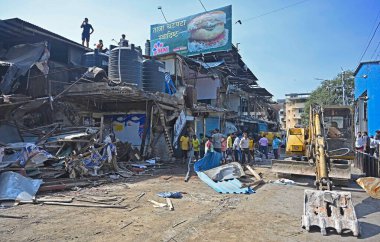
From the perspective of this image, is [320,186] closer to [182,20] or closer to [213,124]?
[213,124]

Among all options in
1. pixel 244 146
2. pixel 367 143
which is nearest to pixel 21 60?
pixel 244 146

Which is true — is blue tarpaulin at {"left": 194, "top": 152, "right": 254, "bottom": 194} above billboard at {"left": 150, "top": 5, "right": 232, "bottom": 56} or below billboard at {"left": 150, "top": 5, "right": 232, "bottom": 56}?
below

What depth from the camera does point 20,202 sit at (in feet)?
24.4

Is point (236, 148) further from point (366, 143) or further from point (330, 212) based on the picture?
point (330, 212)

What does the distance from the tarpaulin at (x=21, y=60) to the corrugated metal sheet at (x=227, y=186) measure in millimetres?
8761

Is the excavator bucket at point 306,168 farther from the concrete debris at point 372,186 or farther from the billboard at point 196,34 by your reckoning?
the billboard at point 196,34

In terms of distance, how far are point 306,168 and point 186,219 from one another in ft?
21.3

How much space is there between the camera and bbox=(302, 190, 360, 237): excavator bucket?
5543mm

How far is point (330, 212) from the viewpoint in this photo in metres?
5.91

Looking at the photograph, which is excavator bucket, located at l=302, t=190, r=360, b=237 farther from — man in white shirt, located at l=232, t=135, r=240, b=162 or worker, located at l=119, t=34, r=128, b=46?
worker, located at l=119, t=34, r=128, b=46

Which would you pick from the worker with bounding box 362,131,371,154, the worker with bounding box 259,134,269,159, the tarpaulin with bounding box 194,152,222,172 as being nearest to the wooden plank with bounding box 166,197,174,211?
the tarpaulin with bounding box 194,152,222,172

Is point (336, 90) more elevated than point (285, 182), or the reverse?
point (336, 90)

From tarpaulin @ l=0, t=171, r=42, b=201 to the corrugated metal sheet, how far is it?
5.34 metres

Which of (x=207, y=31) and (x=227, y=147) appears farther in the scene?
(x=207, y=31)
